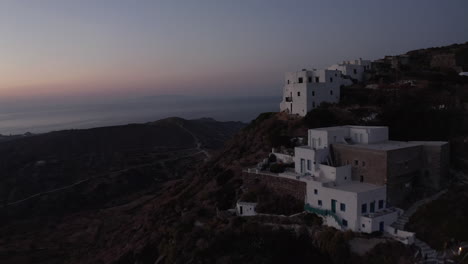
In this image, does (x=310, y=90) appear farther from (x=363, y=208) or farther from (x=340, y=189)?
(x=363, y=208)

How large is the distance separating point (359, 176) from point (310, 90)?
1441 cm

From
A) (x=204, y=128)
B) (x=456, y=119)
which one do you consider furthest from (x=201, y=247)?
(x=204, y=128)

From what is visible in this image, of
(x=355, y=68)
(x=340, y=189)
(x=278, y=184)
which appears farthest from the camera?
(x=355, y=68)

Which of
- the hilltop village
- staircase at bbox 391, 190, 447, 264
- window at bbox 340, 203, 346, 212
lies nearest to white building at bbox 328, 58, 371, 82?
the hilltop village

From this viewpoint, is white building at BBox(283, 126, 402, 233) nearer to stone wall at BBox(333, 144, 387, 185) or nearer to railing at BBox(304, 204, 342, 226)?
railing at BBox(304, 204, 342, 226)

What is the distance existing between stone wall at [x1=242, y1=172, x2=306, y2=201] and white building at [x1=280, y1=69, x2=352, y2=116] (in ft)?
35.3

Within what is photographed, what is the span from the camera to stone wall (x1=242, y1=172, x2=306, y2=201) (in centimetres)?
2375

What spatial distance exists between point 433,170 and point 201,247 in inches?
576

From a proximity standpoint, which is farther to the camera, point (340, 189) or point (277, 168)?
point (277, 168)

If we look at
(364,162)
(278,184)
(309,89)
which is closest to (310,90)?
(309,89)

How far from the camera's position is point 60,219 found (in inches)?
1996

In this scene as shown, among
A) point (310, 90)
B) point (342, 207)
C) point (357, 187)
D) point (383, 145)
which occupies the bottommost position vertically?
point (342, 207)

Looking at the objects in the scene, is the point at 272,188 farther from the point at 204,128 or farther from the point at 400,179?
the point at 204,128

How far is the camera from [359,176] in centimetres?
2250
